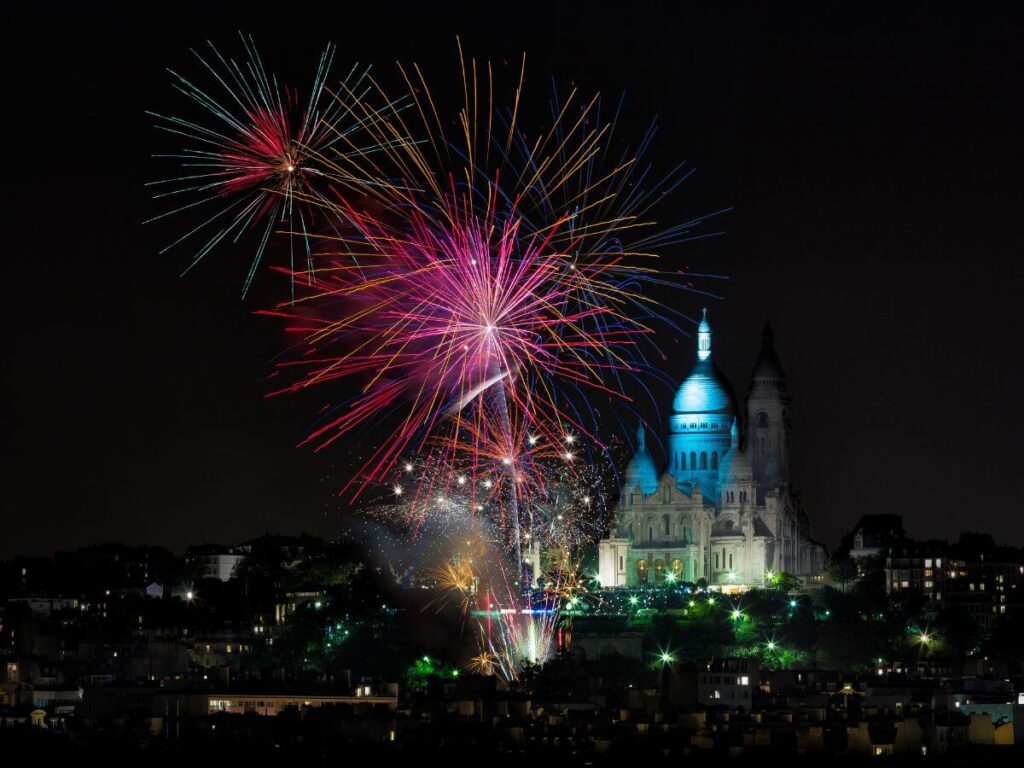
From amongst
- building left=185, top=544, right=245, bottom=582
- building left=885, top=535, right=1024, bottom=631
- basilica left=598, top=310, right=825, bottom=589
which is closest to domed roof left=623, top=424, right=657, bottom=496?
basilica left=598, top=310, right=825, bottom=589

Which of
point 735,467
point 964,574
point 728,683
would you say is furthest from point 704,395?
point 728,683

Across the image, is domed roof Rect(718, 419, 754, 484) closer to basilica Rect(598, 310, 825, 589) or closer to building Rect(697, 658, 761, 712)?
basilica Rect(598, 310, 825, 589)

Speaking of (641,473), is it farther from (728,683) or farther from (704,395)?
(728,683)

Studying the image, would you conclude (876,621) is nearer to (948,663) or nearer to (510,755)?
(948,663)

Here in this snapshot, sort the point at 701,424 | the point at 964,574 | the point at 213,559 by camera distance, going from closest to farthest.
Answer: the point at 701,424 → the point at 964,574 → the point at 213,559

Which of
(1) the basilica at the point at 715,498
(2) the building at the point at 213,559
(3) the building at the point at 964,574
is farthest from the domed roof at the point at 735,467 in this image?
(2) the building at the point at 213,559

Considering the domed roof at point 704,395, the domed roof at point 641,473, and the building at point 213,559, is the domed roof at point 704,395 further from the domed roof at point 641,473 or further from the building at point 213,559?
the building at point 213,559
